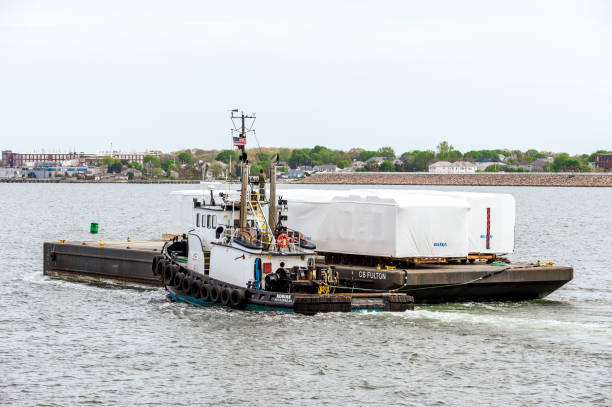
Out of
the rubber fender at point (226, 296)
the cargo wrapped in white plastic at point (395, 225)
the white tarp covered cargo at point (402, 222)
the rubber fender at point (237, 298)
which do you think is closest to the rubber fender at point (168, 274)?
A: the rubber fender at point (226, 296)

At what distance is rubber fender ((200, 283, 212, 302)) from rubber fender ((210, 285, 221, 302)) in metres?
0.19

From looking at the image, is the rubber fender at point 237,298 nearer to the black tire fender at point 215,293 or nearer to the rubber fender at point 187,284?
the black tire fender at point 215,293

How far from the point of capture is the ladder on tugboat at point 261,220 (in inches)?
1257

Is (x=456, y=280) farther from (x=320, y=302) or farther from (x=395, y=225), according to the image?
(x=320, y=302)

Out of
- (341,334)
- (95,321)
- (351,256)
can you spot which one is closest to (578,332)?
(341,334)

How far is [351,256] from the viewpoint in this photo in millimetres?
35219

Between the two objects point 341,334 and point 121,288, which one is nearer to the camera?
point 341,334

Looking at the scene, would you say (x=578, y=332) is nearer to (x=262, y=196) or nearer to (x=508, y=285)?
(x=508, y=285)

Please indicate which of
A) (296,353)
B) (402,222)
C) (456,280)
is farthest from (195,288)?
(456,280)

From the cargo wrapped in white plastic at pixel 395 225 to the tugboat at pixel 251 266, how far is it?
7.12 feet

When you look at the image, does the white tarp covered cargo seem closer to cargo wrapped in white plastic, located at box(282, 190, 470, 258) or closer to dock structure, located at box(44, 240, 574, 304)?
cargo wrapped in white plastic, located at box(282, 190, 470, 258)

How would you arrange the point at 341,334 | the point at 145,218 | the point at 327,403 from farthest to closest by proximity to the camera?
the point at 145,218, the point at 341,334, the point at 327,403

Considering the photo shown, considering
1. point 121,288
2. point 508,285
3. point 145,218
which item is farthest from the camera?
point 145,218

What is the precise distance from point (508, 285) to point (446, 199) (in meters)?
4.01
